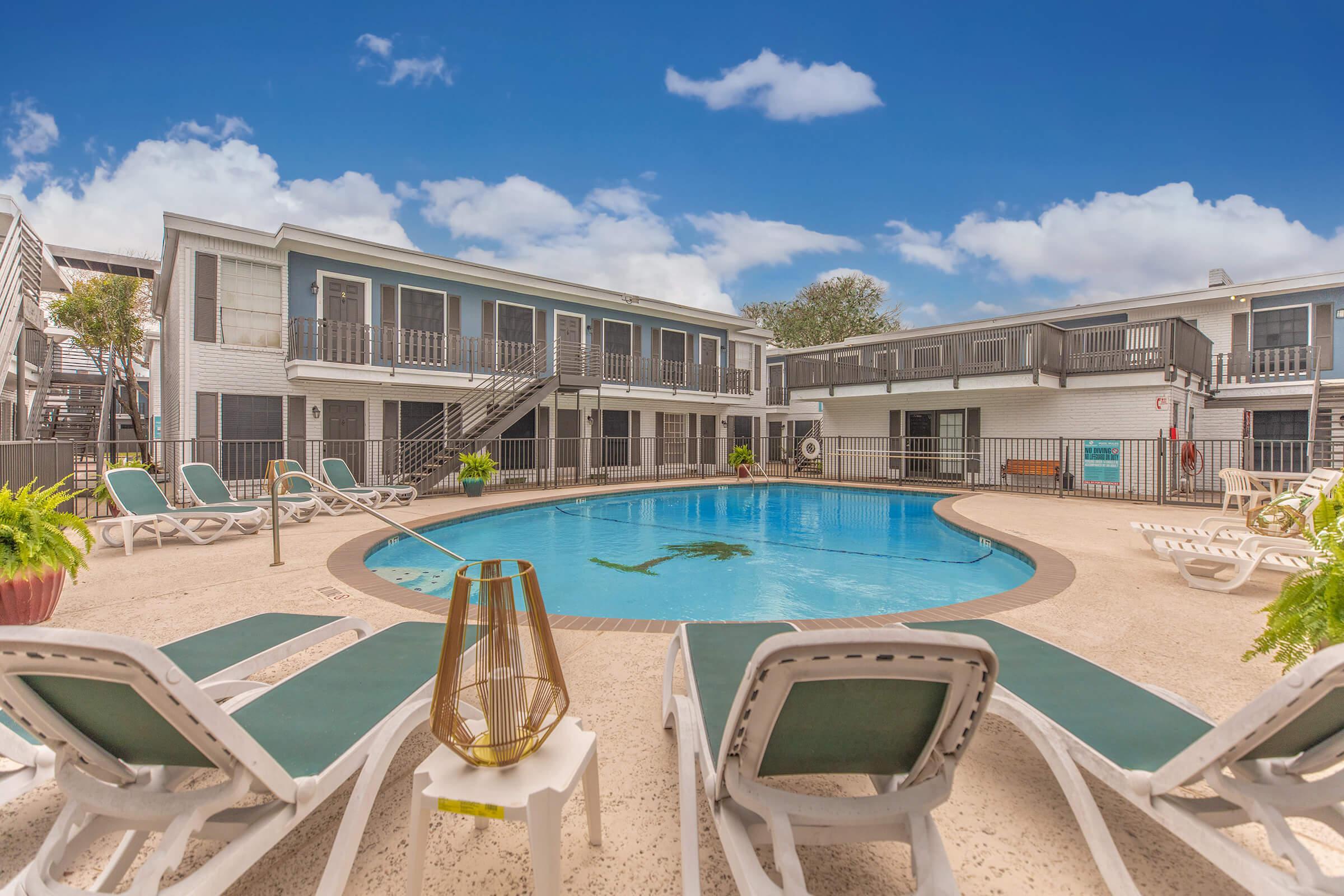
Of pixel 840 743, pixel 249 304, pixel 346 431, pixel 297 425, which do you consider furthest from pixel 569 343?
pixel 840 743

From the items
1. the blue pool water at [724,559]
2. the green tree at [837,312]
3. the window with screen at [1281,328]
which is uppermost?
the green tree at [837,312]

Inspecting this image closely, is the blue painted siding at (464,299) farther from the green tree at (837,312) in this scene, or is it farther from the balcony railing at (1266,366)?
the green tree at (837,312)

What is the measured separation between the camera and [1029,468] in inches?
610

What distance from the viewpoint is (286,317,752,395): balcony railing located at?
1285 centimetres

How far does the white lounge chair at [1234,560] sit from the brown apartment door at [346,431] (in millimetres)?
14614

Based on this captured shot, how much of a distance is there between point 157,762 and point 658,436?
1794cm

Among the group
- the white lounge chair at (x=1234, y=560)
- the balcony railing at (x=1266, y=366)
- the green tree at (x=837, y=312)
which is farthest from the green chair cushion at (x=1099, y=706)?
the green tree at (x=837, y=312)

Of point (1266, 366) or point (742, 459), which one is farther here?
point (742, 459)

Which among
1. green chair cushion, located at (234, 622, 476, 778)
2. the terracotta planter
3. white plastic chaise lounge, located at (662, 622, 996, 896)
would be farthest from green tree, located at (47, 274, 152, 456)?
white plastic chaise lounge, located at (662, 622, 996, 896)

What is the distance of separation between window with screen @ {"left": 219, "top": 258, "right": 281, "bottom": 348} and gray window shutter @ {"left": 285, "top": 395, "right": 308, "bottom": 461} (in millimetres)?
1302

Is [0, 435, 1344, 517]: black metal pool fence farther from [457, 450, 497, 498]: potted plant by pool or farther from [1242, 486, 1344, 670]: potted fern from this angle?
[1242, 486, 1344, 670]: potted fern

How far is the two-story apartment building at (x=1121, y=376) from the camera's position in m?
14.2

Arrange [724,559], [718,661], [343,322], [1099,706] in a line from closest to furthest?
[1099,706] → [718,661] → [724,559] → [343,322]

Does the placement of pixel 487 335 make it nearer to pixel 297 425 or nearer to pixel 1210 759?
pixel 297 425
